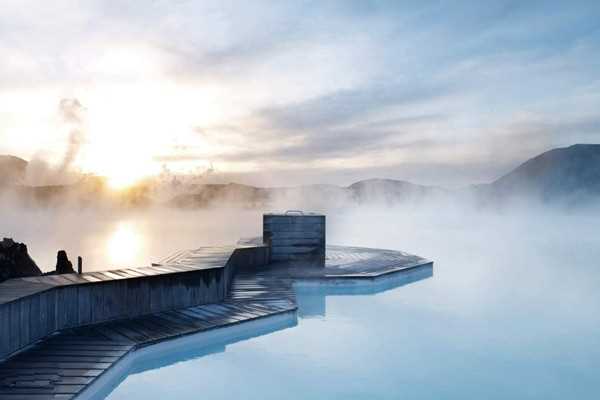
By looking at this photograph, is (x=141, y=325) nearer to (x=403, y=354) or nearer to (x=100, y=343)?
(x=100, y=343)

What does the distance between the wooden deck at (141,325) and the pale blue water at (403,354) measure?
0.43 m

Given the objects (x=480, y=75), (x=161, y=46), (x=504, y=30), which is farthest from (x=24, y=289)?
(x=480, y=75)

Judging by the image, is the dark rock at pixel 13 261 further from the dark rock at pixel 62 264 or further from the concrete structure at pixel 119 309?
the concrete structure at pixel 119 309

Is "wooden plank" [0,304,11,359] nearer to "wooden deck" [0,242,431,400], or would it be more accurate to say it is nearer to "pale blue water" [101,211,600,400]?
"wooden deck" [0,242,431,400]

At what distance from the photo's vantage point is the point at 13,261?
468 inches

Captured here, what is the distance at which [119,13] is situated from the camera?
12.8 meters

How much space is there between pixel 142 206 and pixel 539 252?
597 feet

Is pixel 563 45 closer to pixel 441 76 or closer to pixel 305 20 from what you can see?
pixel 441 76

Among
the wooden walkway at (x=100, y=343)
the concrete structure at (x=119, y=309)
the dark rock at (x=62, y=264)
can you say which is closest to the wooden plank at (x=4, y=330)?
the concrete structure at (x=119, y=309)

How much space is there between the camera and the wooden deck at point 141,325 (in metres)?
5.68

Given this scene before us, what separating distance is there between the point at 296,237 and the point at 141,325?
764cm

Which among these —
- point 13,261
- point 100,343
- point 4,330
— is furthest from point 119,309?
point 13,261

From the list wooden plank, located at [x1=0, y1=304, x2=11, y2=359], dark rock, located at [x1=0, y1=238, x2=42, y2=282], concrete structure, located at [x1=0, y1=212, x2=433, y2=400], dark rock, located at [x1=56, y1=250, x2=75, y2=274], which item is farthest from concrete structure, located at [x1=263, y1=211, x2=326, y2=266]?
wooden plank, located at [x1=0, y1=304, x2=11, y2=359]

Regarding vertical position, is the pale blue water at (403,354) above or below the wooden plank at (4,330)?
below
